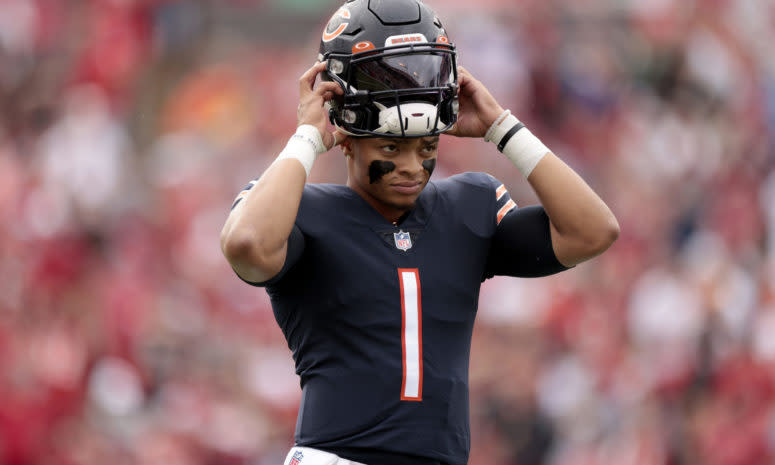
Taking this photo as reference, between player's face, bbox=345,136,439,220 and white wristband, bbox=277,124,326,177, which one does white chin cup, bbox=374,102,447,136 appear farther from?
white wristband, bbox=277,124,326,177

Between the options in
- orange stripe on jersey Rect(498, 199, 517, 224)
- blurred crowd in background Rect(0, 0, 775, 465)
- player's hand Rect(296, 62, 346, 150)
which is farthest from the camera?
blurred crowd in background Rect(0, 0, 775, 465)

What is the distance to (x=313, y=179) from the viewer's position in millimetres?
8031

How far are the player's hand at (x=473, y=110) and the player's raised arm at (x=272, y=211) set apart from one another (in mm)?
375

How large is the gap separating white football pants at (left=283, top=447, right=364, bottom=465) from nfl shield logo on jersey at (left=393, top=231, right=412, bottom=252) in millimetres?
552

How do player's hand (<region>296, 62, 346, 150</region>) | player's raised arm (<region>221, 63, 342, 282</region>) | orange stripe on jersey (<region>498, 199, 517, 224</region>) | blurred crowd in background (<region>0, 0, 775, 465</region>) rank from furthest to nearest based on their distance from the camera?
blurred crowd in background (<region>0, 0, 775, 465</region>) < orange stripe on jersey (<region>498, 199, 517, 224</region>) < player's hand (<region>296, 62, 346, 150</region>) < player's raised arm (<region>221, 63, 342, 282</region>)

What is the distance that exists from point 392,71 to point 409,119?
0.45 ft

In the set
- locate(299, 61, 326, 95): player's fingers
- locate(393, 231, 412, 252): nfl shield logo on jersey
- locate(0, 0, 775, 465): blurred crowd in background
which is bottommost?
locate(0, 0, 775, 465): blurred crowd in background

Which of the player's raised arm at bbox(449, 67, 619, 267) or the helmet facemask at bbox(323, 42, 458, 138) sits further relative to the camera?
the player's raised arm at bbox(449, 67, 619, 267)

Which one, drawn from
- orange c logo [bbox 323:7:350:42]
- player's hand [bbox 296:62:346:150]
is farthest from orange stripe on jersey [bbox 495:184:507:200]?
orange c logo [bbox 323:7:350:42]

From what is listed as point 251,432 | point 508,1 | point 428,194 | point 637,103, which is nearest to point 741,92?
point 637,103

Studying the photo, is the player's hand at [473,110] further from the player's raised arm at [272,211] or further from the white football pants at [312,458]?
the white football pants at [312,458]

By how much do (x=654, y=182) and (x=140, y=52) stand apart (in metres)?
4.26

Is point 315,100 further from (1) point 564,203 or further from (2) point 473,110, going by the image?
(1) point 564,203

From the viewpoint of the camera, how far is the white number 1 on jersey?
9.37 feet
